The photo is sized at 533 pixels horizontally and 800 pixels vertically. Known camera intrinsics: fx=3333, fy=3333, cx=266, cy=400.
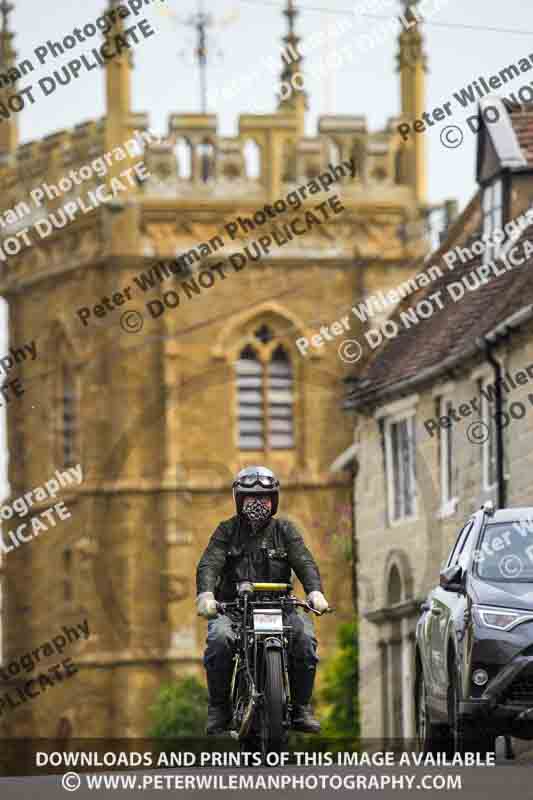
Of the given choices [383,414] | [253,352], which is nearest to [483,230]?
[383,414]

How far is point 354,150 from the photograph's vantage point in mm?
80938

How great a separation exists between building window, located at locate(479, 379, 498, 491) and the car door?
17.4 metres

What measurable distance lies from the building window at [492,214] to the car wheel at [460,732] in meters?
21.6

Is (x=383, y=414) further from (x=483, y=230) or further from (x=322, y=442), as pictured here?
(x=322, y=442)

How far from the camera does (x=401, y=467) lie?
4528 centimetres

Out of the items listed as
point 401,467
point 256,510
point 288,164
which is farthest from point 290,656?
point 288,164

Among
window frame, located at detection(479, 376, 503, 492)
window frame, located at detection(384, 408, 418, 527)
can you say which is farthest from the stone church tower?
window frame, located at detection(479, 376, 503, 492)

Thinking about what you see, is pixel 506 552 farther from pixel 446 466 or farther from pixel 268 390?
pixel 268 390

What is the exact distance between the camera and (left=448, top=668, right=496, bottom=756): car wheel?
65.2 ft

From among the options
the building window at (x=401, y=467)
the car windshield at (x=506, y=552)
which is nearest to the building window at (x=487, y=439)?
the building window at (x=401, y=467)

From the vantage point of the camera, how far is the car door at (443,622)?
20750 mm

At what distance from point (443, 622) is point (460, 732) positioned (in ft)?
4.20

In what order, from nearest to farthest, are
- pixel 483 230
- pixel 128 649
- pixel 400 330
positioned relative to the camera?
pixel 483 230 → pixel 400 330 → pixel 128 649

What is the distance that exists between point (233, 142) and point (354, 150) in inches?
117
